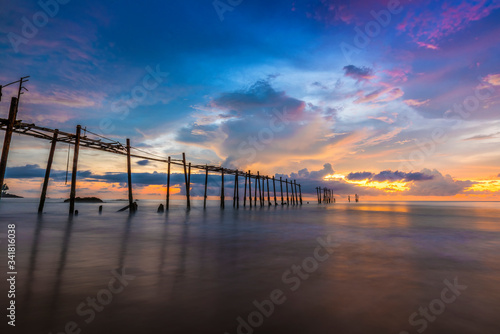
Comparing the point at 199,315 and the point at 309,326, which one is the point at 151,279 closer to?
the point at 199,315

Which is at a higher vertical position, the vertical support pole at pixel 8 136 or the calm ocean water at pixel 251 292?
the vertical support pole at pixel 8 136

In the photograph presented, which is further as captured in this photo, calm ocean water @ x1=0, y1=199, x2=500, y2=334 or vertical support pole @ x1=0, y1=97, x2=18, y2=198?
vertical support pole @ x1=0, y1=97, x2=18, y2=198

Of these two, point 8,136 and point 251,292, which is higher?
point 8,136

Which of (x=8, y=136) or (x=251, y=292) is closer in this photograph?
(x=251, y=292)

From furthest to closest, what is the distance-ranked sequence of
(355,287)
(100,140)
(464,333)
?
(100,140)
(355,287)
(464,333)

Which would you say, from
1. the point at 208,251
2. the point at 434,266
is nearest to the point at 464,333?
the point at 434,266

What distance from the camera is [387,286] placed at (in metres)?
5.15

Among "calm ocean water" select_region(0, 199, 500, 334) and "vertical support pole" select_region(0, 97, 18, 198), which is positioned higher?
"vertical support pole" select_region(0, 97, 18, 198)

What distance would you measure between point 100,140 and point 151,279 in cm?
2020

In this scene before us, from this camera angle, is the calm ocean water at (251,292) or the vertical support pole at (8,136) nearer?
the calm ocean water at (251,292)

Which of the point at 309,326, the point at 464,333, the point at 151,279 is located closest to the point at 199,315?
the point at 309,326

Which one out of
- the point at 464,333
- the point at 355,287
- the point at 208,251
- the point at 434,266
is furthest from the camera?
the point at 208,251

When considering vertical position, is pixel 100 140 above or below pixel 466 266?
above

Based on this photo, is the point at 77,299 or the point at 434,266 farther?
the point at 434,266
